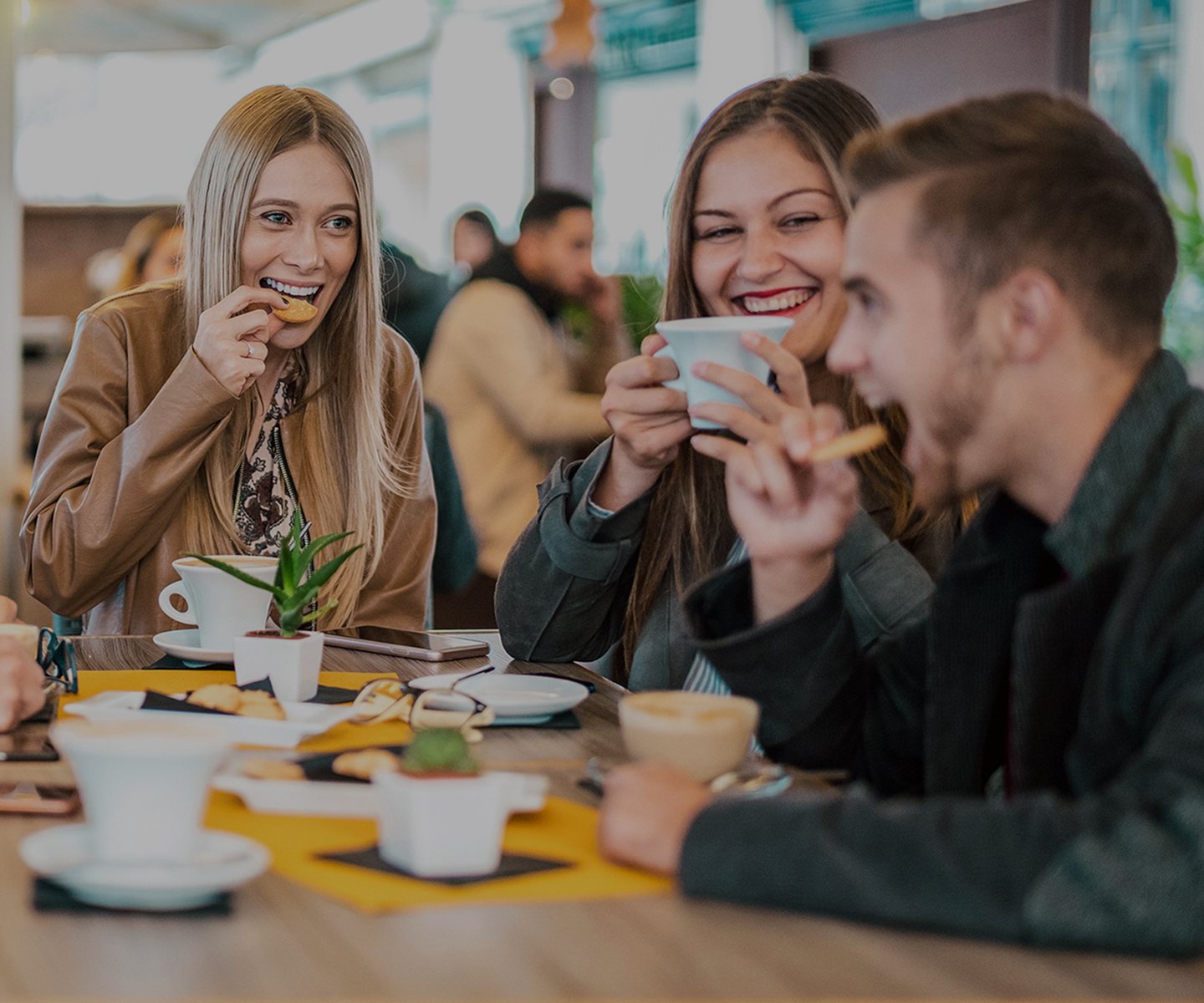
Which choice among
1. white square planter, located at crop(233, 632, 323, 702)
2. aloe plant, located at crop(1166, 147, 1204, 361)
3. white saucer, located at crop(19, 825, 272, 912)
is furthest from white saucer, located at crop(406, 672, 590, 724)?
aloe plant, located at crop(1166, 147, 1204, 361)

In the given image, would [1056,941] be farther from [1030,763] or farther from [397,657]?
[397,657]

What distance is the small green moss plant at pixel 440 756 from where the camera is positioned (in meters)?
1.12

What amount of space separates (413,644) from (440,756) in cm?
98

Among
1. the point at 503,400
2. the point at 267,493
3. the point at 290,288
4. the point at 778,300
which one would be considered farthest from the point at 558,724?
the point at 503,400

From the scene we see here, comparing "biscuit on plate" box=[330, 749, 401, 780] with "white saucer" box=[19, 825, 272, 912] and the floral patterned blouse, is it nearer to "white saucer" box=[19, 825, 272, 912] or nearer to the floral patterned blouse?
"white saucer" box=[19, 825, 272, 912]

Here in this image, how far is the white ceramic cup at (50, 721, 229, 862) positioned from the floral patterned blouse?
1.56 meters

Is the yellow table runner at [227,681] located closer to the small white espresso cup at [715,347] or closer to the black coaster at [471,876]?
the black coaster at [471,876]

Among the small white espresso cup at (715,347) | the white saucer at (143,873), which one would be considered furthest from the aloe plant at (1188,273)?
the white saucer at (143,873)

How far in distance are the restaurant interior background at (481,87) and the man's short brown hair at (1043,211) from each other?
1348mm

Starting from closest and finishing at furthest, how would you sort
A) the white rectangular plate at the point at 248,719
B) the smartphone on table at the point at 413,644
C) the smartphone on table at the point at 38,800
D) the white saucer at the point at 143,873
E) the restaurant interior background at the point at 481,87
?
the white saucer at the point at 143,873, the smartphone on table at the point at 38,800, the white rectangular plate at the point at 248,719, the smartphone on table at the point at 413,644, the restaurant interior background at the point at 481,87

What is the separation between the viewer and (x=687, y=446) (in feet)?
7.06

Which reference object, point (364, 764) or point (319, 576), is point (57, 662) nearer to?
point (319, 576)

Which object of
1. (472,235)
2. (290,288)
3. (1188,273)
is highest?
(472,235)

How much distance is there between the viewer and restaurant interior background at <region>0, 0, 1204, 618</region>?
554 cm
